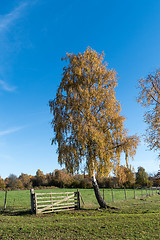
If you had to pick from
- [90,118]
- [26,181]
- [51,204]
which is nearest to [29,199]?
[51,204]

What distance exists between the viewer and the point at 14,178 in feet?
327

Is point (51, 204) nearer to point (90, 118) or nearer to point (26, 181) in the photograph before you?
point (90, 118)

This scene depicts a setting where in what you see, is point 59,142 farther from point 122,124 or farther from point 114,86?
point 114,86

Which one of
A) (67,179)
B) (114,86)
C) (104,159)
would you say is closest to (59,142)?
(104,159)

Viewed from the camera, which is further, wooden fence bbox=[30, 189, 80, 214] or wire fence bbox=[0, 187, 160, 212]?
wire fence bbox=[0, 187, 160, 212]

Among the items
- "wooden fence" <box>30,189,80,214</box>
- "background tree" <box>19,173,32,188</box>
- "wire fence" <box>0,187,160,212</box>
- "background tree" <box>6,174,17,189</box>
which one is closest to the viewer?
"wooden fence" <box>30,189,80,214</box>

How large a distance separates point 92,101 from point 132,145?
199 inches

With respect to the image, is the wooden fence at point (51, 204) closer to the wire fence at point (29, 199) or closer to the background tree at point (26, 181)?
the wire fence at point (29, 199)

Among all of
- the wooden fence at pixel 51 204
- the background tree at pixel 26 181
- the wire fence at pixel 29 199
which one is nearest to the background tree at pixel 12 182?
the background tree at pixel 26 181

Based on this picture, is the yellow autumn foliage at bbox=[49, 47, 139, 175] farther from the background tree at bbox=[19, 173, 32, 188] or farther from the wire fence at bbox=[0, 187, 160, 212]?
the background tree at bbox=[19, 173, 32, 188]

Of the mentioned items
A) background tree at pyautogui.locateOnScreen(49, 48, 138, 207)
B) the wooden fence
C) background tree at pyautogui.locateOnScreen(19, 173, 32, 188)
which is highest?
background tree at pyautogui.locateOnScreen(49, 48, 138, 207)

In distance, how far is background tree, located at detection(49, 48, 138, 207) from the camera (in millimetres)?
16438

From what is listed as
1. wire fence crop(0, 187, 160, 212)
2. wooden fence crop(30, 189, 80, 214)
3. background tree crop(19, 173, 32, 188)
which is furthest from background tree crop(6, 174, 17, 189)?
wooden fence crop(30, 189, 80, 214)

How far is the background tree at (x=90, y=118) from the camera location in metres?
16.4
